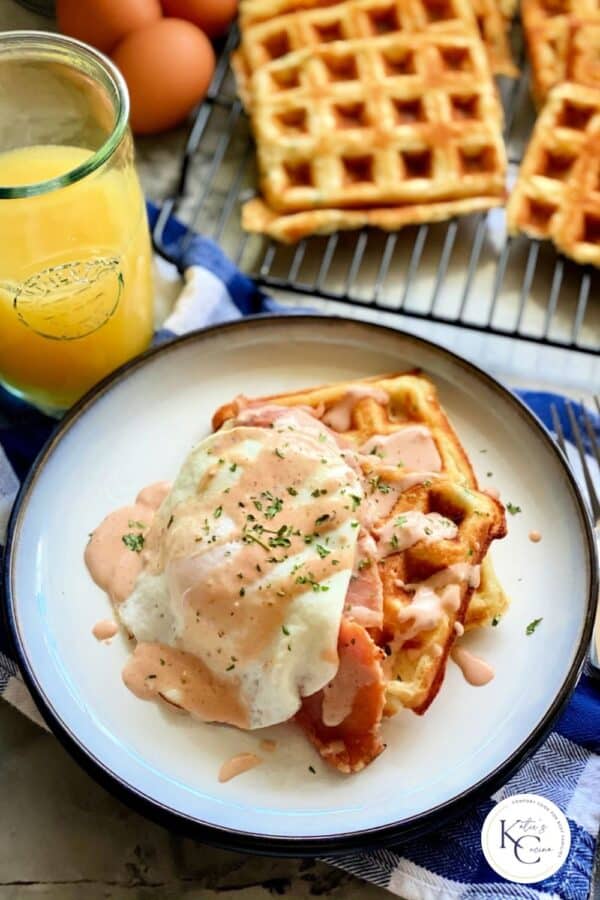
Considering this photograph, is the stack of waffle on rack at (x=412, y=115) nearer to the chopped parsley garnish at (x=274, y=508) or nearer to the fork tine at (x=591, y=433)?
the fork tine at (x=591, y=433)

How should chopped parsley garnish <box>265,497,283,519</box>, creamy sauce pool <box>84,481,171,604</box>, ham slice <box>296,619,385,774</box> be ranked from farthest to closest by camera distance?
creamy sauce pool <box>84,481,171,604</box> < chopped parsley garnish <box>265,497,283,519</box> < ham slice <box>296,619,385,774</box>

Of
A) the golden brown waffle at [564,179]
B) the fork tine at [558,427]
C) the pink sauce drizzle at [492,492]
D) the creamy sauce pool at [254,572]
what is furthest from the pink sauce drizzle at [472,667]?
the golden brown waffle at [564,179]

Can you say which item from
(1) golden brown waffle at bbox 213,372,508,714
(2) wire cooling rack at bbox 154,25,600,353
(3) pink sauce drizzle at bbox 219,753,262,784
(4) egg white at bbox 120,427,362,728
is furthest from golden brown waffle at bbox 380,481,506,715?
(2) wire cooling rack at bbox 154,25,600,353

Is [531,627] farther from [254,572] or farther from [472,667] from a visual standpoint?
[254,572]

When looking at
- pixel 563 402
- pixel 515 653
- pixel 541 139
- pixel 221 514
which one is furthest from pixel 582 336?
pixel 221 514

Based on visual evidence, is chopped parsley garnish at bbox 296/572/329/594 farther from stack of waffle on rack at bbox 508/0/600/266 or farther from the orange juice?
stack of waffle on rack at bbox 508/0/600/266

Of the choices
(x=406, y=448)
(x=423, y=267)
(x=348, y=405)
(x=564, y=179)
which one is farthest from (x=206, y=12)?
(x=406, y=448)
